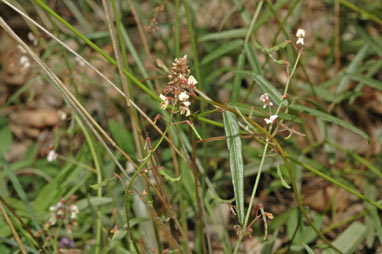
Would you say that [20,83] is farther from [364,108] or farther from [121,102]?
[364,108]

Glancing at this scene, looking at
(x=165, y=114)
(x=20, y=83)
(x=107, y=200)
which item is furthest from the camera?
(x=20, y=83)

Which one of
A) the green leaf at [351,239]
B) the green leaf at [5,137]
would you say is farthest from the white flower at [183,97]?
the green leaf at [5,137]

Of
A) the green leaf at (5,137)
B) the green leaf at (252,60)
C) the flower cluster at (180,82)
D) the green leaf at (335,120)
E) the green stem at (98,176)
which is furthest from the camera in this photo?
the green leaf at (5,137)

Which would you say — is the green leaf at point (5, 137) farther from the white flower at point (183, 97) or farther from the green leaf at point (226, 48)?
the white flower at point (183, 97)

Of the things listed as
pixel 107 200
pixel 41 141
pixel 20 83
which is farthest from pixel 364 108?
pixel 20 83

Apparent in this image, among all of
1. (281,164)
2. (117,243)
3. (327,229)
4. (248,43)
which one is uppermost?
(248,43)

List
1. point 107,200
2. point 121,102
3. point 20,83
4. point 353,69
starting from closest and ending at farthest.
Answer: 1. point 107,200
2. point 353,69
3. point 121,102
4. point 20,83

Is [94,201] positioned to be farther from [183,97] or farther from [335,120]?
[335,120]
